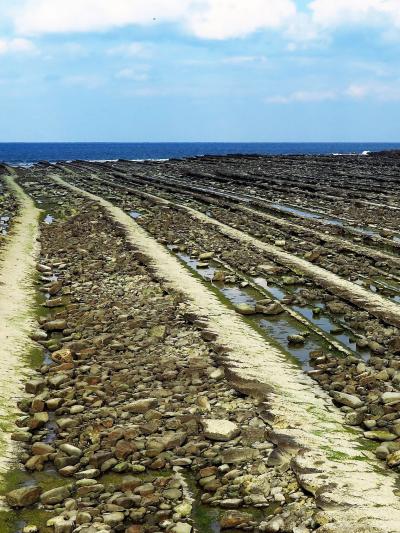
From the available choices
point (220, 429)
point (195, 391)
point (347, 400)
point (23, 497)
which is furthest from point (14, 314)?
point (347, 400)

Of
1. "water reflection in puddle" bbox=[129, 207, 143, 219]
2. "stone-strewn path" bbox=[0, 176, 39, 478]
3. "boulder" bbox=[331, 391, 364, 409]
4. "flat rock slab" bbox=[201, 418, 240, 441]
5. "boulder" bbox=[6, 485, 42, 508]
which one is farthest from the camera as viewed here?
"water reflection in puddle" bbox=[129, 207, 143, 219]

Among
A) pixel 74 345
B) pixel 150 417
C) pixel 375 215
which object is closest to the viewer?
pixel 150 417

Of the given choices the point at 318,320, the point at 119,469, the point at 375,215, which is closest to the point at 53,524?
the point at 119,469

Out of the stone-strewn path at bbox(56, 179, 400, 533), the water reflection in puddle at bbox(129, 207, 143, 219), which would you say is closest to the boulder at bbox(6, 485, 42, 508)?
the stone-strewn path at bbox(56, 179, 400, 533)

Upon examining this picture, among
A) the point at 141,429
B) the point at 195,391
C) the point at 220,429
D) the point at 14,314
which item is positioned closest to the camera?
the point at 220,429

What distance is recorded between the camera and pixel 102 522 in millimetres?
5570

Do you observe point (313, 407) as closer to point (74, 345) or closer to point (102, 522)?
point (102, 522)

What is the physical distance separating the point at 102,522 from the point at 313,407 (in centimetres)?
334

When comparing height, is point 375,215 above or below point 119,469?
above

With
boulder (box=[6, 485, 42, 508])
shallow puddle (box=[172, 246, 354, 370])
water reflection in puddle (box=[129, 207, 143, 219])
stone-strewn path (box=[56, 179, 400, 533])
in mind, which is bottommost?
boulder (box=[6, 485, 42, 508])

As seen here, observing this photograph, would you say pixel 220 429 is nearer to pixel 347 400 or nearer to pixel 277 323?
pixel 347 400

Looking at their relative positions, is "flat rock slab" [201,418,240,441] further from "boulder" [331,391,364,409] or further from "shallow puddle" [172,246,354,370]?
"shallow puddle" [172,246,354,370]

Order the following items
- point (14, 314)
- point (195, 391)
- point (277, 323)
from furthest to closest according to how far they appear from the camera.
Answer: point (14, 314)
point (277, 323)
point (195, 391)

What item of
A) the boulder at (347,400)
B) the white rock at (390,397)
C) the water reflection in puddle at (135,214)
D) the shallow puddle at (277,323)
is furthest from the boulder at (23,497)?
the water reflection in puddle at (135,214)
